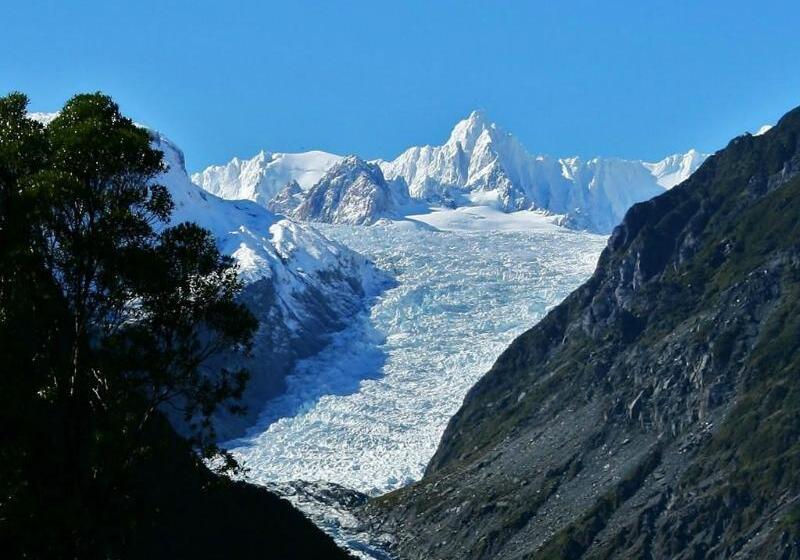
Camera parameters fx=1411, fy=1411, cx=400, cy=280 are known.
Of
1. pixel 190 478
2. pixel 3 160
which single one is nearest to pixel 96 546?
pixel 3 160

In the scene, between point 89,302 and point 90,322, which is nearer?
point 89,302

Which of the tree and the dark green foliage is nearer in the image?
the dark green foliage

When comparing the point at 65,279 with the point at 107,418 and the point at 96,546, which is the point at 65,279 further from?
the point at 96,546

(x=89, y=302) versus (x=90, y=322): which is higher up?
(x=89, y=302)

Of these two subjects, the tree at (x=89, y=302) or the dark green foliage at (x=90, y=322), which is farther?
the tree at (x=89, y=302)
